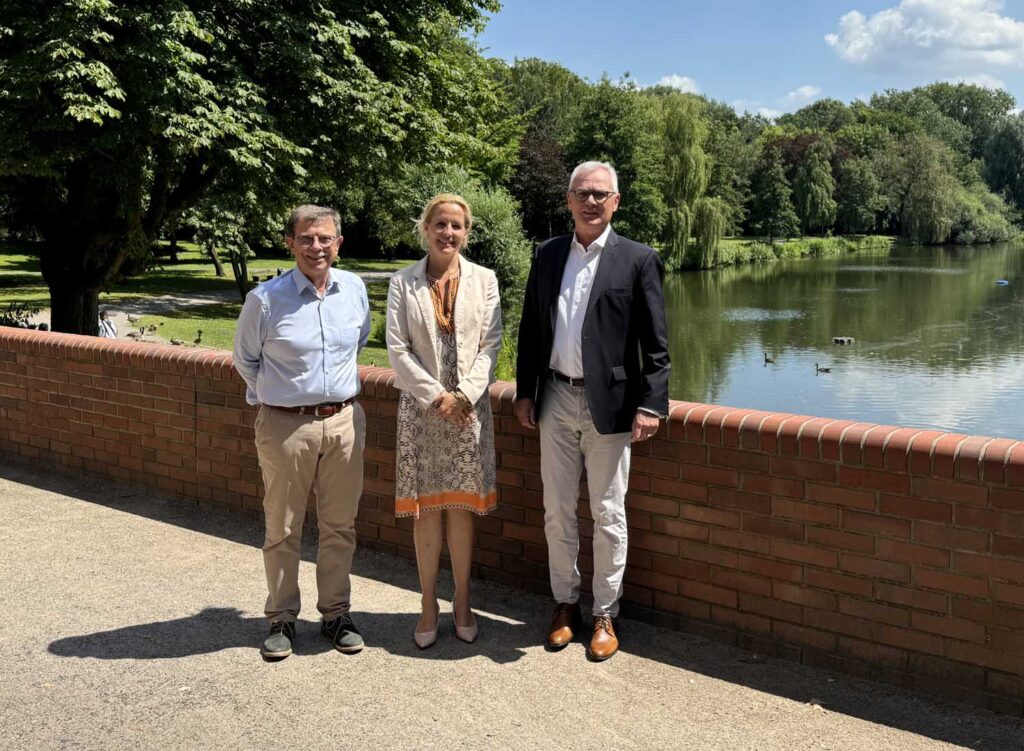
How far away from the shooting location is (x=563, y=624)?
4.16 m

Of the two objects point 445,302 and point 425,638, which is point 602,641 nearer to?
point 425,638

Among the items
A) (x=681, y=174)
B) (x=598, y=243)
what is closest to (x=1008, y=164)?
(x=681, y=174)

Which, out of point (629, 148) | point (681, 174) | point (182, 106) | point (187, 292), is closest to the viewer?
point (182, 106)

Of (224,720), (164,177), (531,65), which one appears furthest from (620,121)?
(224,720)

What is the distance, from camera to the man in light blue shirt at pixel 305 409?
4016 mm

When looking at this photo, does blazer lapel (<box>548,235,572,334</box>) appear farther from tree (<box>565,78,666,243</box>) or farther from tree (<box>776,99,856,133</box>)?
tree (<box>776,99,856,133</box>)

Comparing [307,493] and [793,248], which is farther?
[793,248]

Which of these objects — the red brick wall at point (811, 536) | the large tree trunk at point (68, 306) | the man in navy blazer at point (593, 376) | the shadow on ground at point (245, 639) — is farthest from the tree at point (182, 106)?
the man in navy blazer at point (593, 376)

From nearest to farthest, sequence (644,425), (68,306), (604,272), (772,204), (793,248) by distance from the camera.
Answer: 1. (644,425)
2. (604,272)
3. (68,306)
4. (793,248)
5. (772,204)

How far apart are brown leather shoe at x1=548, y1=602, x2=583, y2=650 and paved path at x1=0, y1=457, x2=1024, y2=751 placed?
6 centimetres

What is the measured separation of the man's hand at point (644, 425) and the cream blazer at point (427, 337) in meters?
0.62

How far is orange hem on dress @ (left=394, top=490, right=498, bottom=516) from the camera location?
408 cm

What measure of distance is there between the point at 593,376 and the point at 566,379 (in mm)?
153

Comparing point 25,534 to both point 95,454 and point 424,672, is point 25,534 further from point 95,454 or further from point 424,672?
point 424,672
